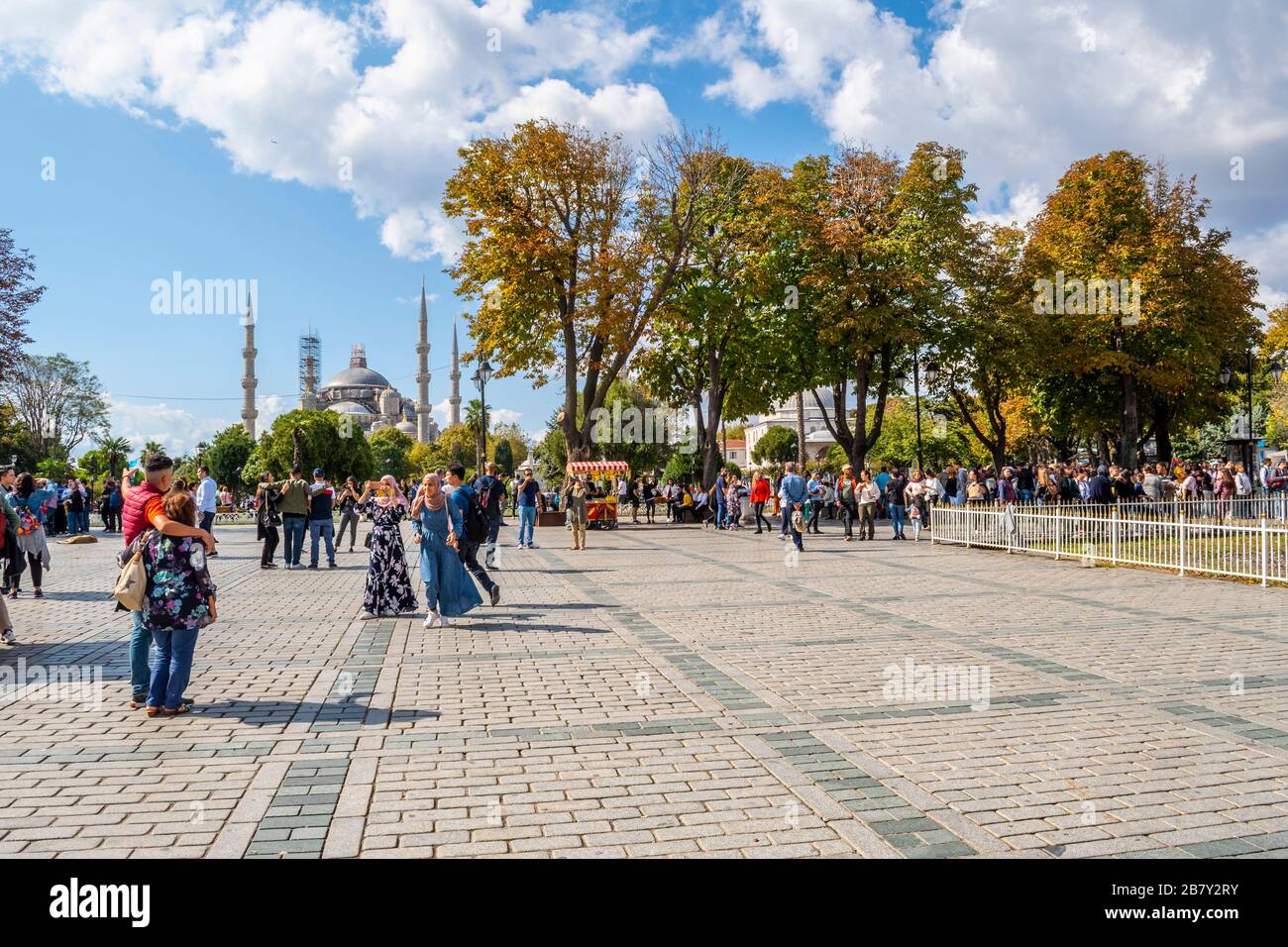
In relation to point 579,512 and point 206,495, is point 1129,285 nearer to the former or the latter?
point 579,512

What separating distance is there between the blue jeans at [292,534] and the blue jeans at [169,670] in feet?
34.1

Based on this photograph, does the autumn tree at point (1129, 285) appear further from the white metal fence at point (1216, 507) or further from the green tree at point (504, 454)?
the green tree at point (504, 454)

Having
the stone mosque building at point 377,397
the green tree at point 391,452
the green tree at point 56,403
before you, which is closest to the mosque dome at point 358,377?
the stone mosque building at point 377,397

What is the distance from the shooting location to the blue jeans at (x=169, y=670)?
618 cm

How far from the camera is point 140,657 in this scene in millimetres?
6406

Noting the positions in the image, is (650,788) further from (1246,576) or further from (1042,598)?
(1246,576)

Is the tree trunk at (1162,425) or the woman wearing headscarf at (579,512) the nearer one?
the woman wearing headscarf at (579,512)

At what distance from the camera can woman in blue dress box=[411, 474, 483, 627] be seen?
993 centimetres

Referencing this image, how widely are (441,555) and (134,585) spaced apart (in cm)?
410

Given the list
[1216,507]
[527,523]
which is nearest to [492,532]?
[527,523]

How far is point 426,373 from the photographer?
132500 mm

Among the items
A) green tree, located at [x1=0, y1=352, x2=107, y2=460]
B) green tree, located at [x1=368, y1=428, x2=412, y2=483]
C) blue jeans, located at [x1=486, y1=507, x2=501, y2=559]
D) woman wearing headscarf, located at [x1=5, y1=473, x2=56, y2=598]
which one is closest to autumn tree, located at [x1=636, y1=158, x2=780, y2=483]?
blue jeans, located at [x1=486, y1=507, x2=501, y2=559]
